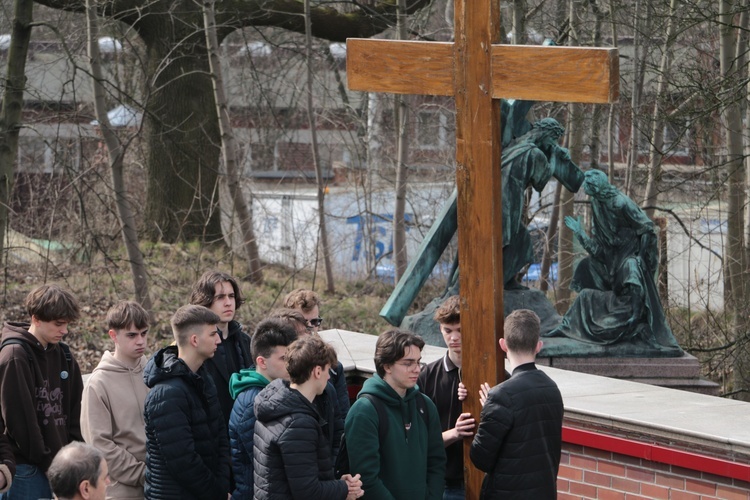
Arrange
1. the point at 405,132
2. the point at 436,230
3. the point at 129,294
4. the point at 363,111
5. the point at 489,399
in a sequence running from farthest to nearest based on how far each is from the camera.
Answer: the point at 363,111
the point at 405,132
the point at 129,294
the point at 436,230
the point at 489,399

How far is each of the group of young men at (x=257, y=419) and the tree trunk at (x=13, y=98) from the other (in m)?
6.68

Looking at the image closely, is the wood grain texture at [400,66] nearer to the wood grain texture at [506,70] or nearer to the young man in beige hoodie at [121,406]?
the wood grain texture at [506,70]

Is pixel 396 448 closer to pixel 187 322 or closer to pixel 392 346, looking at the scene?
pixel 392 346

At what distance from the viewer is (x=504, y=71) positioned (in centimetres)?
492

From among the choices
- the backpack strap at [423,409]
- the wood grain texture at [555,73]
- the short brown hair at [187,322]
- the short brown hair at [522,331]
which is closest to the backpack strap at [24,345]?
the short brown hair at [187,322]

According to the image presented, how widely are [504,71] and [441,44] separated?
35cm

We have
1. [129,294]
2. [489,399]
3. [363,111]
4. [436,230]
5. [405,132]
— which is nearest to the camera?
[489,399]

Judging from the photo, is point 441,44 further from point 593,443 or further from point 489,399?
point 593,443

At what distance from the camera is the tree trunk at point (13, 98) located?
11.3 m

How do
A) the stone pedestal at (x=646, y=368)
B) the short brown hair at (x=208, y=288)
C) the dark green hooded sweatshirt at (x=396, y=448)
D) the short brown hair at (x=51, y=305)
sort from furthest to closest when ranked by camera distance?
the stone pedestal at (x=646, y=368) → the short brown hair at (x=208, y=288) → the short brown hair at (x=51, y=305) → the dark green hooded sweatshirt at (x=396, y=448)

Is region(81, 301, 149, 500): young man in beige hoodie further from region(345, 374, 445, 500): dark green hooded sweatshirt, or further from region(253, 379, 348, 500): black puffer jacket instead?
region(345, 374, 445, 500): dark green hooded sweatshirt

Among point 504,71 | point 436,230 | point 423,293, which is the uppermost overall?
point 504,71

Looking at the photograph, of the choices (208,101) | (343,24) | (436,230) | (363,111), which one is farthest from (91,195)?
(436,230)

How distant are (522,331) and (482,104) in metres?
1.06
